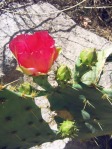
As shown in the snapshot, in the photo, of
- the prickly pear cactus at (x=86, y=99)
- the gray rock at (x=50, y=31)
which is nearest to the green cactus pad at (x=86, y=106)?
the prickly pear cactus at (x=86, y=99)

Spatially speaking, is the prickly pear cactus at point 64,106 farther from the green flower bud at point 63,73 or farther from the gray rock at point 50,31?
the gray rock at point 50,31

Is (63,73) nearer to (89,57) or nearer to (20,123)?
(89,57)

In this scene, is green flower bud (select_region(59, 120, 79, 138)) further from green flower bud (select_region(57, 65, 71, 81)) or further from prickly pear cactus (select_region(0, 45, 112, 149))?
green flower bud (select_region(57, 65, 71, 81))

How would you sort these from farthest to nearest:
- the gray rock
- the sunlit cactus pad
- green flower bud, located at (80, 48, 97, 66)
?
the gray rock < the sunlit cactus pad < green flower bud, located at (80, 48, 97, 66)

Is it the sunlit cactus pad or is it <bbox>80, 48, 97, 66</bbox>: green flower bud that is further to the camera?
the sunlit cactus pad

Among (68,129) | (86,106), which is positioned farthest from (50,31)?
(68,129)

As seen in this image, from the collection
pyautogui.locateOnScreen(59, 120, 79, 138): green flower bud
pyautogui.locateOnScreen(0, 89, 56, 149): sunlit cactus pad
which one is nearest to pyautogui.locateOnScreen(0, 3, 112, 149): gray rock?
pyautogui.locateOnScreen(0, 89, 56, 149): sunlit cactus pad
